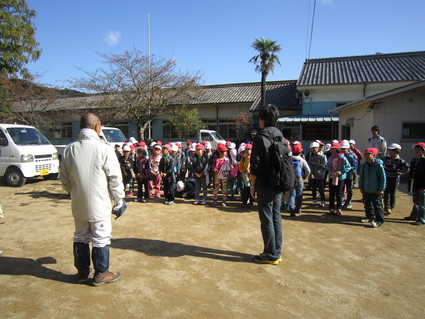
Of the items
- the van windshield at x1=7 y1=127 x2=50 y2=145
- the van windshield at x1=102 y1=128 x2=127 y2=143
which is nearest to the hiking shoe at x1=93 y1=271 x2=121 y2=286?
the van windshield at x1=7 y1=127 x2=50 y2=145

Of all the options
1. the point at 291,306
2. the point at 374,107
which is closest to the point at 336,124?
the point at 374,107

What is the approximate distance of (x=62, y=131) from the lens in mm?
27797

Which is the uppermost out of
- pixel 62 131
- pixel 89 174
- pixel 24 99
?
Answer: pixel 24 99

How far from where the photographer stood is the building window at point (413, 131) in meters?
9.96

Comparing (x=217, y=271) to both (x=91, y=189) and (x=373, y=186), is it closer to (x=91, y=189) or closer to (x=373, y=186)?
(x=91, y=189)

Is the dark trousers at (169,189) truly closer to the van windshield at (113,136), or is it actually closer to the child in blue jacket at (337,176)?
the child in blue jacket at (337,176)

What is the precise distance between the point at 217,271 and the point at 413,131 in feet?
33.5

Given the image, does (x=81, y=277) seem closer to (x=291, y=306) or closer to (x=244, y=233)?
(x=291, y=306)

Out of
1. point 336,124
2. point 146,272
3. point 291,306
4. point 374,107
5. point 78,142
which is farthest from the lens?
point 336,124

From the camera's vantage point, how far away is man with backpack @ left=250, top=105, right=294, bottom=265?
3.37 m

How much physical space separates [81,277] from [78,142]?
1528mm

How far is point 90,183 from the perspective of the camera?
289cm

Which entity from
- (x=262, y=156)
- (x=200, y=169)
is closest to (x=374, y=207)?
(x=262, y=156)

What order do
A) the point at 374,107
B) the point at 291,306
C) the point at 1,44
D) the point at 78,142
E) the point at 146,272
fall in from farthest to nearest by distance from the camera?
the point at 1,44
the point at 374,107
the point at 146,272
the point at 78,142
the point at 291,306
